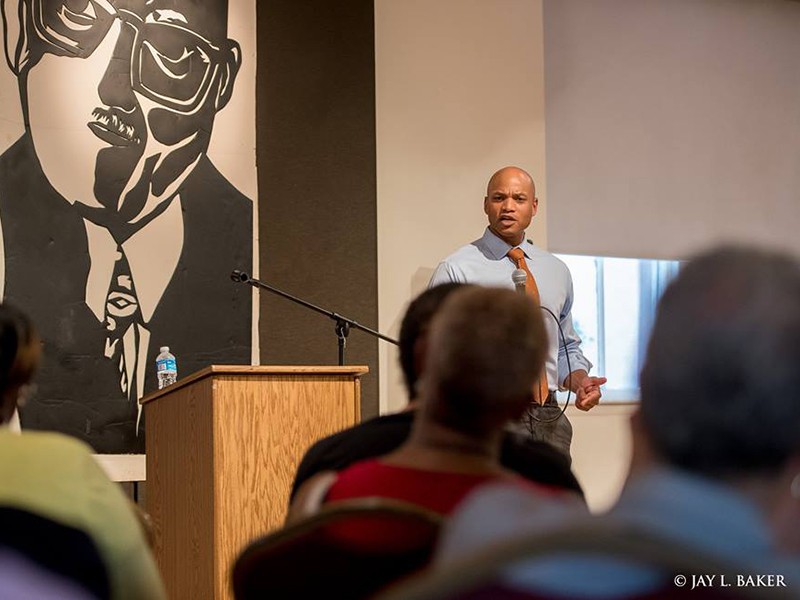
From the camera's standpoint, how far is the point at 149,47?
492cm

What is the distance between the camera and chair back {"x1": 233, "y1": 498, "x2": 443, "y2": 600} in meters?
0.89

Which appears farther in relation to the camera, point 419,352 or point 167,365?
point 167,365

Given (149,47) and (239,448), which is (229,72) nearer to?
(149,47)

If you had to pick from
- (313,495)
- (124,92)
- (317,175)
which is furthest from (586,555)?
(317,175)

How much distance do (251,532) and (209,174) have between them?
7.39ft

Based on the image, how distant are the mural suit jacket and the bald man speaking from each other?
113 centimetres

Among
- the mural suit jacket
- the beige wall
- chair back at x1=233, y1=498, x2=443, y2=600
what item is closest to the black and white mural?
the mural suit jacket

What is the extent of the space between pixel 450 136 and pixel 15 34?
2.23 m

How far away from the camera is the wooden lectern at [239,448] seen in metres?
3.18

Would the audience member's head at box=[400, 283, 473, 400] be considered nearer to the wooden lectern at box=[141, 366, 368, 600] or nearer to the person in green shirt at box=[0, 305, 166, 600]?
the person in green shirt at box=[0, 305, 166, 600]

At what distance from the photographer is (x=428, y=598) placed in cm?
72

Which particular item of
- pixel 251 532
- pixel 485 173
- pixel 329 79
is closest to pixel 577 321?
pixel 485 173

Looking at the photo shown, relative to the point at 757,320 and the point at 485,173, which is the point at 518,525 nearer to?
the point at 757,320

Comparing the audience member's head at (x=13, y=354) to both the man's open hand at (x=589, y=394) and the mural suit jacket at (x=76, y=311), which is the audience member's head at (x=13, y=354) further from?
the mural suit jacket at (x=76, y=311)
